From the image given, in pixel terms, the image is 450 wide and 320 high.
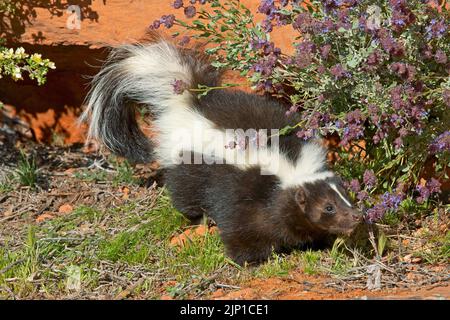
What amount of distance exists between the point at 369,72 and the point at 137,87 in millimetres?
2052

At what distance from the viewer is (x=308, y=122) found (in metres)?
5.57

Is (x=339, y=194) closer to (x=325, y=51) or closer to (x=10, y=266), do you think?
(x=325, y=51)

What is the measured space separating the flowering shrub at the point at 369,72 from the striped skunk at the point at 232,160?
232 mm

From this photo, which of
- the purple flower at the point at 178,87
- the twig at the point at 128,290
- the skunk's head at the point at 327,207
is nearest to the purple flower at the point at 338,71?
the skunk's head at the point at 327,207

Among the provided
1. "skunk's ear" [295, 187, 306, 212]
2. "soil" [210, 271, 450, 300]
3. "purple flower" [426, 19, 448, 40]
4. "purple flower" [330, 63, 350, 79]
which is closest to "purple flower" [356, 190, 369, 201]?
"skunk's ear" [295, 187, 306, 212]

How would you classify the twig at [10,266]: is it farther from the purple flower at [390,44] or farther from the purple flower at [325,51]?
the purple flower at [390,44]

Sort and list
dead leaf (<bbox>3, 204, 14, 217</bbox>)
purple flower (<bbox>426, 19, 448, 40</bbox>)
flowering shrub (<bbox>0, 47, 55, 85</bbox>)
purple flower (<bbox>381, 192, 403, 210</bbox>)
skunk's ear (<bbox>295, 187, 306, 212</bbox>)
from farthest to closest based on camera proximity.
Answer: dead leaf (<bbox>3, 204, 14, 217</bbox>), flowering shrub (<bbox>0, 47, 55, 85</bbox>), skunk's ear (<bbox>295, 187, 306, 212</bbox>), purple flower (<bbox>381, 192, 403, 210</bbox>), purple flower (<bbox>426, 19, 448, 40</bbox>)

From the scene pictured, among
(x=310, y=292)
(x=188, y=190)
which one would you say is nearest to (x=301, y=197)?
(x=310, y=292)

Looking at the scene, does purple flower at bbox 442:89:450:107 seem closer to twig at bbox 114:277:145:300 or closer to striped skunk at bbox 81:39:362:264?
striped skunk at bbox 81:39:362:264

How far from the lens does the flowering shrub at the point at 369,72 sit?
5262 mm

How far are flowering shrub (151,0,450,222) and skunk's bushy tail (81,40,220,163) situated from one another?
1.35 ft

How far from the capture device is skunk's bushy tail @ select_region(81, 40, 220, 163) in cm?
651

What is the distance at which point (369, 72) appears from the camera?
215 inches

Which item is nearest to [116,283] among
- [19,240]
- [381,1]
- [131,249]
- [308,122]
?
[131,249]
